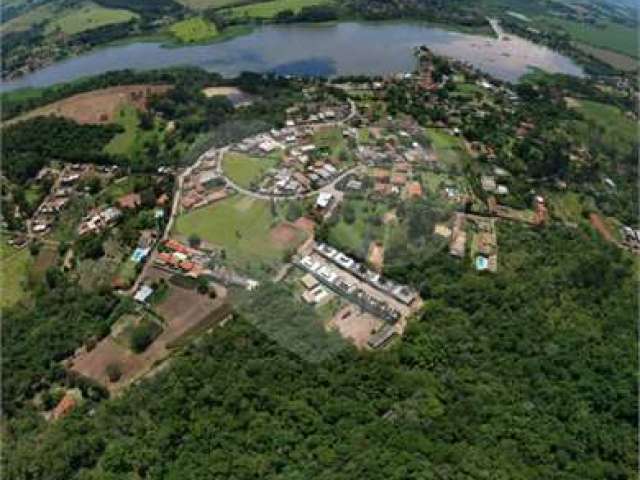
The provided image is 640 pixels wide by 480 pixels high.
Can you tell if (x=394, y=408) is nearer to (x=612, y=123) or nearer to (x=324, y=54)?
(x=612, y=123)

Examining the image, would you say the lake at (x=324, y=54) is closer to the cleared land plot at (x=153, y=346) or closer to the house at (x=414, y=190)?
the house at (x=414, y=190)

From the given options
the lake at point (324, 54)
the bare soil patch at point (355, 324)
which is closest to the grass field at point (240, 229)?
the bare soil patch at point (355, 324)

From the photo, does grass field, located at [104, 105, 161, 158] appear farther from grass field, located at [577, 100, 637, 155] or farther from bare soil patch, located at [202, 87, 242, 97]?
grass field, located at [577, 100, 637, 155]

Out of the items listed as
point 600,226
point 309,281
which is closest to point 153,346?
point 309,281

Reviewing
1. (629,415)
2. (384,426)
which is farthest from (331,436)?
(629,415)

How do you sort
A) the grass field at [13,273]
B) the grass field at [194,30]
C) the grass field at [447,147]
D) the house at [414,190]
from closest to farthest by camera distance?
the grass field at [13,273], the house at [414,190], the grass field at [447,147], the grass field at [194,30]

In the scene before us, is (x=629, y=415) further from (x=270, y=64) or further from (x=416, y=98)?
(x=270, y=64)
